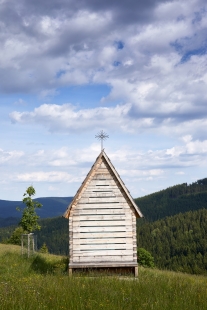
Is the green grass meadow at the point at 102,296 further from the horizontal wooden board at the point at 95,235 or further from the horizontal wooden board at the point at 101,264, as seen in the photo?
the horizontal wooden board at the point at 95,235

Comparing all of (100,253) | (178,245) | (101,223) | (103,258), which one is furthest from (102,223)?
(178,245)

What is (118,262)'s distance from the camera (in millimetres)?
19703

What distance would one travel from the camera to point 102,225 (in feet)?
65.8

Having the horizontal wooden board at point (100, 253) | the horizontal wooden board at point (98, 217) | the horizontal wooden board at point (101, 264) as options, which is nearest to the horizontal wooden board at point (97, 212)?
the horizontal wooden board at point (98, 217)

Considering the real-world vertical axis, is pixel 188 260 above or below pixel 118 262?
below

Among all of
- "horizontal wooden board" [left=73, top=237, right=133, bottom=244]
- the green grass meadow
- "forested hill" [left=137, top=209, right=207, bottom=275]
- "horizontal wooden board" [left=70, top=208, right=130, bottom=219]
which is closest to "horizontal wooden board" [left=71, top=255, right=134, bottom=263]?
"horizontal wooden board" [left=73, top=237, right=133, bottom=244]

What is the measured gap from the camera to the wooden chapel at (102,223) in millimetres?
19766

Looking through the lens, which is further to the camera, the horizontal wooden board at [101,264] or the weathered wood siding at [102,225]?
the weathered wood siding at [102,225]

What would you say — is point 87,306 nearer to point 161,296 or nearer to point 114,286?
point 161,296

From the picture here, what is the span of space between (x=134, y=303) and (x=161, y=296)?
3.61 feet

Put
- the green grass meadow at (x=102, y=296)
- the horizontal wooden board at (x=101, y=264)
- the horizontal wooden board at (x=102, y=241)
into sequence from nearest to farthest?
1. the green grass meadow at (x=102, y=296)
2. the horizontal wooden board at (x=101, y=264)
3. the horizontal wooden board at (x=102, y=241)

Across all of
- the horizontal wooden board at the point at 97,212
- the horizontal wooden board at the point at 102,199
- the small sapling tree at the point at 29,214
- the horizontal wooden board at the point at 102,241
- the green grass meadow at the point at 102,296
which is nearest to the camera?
the green grass meadow at the point at 102,296

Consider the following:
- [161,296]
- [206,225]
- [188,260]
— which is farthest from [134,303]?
[206,225]

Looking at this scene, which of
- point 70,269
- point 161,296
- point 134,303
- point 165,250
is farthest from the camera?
point 165,250
